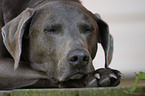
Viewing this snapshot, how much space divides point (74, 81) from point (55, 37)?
1.54 ft

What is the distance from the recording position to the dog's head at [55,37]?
109 inches

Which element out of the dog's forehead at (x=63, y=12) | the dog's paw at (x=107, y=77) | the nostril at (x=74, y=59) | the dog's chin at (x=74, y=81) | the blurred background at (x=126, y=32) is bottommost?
the blurred background at (x=126, y=32)

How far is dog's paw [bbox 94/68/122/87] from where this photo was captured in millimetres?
2553

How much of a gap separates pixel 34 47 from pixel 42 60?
16 cm

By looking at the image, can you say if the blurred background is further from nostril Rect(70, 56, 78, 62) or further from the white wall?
nostril Rect(70, 56, 78, 62)

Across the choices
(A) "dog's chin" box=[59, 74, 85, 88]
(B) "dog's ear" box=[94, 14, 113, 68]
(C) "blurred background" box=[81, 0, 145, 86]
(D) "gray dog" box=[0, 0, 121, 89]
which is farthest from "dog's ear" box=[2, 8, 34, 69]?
(C) "blurred background" box=[81, 0, 145, 86]

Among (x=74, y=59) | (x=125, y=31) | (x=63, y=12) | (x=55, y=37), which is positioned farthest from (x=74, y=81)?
(x=125, y=31)

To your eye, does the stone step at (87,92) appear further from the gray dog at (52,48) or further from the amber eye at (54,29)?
the amber eye at (54,29)

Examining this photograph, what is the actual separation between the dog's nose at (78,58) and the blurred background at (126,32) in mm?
4008

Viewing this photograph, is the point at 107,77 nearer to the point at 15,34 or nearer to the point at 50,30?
the point at 50,30

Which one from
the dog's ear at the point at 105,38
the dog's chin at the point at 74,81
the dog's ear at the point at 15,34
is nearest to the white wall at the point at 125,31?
the dog's ear at the point at 105,38

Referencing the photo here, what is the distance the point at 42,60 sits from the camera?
Result: 3090 millimetres

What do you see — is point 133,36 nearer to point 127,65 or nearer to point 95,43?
point 127,65

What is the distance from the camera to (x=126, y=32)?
694cm
